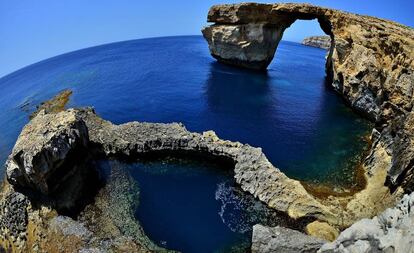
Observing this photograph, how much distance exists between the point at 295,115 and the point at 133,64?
63.7 metres

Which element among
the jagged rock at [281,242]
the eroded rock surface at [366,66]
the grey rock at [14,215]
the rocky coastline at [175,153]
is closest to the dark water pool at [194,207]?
the rocky coastline at [175,153]

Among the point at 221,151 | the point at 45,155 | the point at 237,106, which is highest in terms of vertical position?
the point at 45,155

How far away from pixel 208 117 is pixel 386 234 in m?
38.6

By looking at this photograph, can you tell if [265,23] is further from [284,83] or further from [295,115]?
[295,115]

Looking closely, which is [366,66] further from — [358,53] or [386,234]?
[386,234]

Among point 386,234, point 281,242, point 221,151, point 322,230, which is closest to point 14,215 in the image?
point 221,151

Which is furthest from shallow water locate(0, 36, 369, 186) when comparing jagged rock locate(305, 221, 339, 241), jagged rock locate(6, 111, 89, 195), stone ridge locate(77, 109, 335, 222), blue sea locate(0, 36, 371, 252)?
jagged rock locate(6, 111, 89, 195)

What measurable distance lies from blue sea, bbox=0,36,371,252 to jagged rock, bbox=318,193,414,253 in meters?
12.1

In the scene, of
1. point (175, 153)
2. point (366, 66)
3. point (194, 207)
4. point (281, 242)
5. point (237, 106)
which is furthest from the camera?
point (237, 106)

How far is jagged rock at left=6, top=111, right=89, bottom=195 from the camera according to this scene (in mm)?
31109

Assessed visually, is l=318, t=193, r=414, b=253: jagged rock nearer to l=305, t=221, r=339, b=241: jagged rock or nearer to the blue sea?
l=305, t=221, r=339, b=241: jagged rock

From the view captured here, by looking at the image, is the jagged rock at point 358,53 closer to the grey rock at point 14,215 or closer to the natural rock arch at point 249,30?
the natural rock arch at point 249,30

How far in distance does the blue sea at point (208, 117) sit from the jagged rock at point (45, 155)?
7.27 meters

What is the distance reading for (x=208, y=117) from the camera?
175ft
